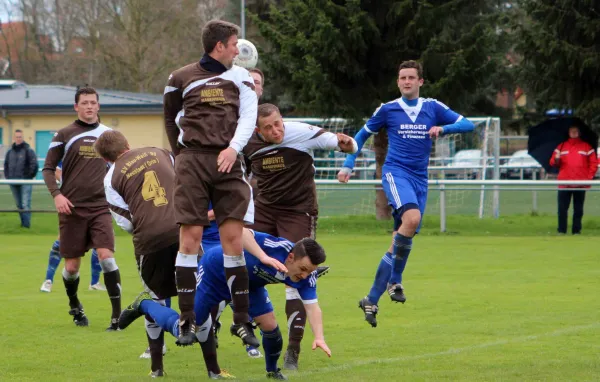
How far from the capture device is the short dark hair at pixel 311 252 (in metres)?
6.41

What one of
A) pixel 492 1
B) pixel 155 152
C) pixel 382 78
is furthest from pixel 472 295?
pixel 492 1

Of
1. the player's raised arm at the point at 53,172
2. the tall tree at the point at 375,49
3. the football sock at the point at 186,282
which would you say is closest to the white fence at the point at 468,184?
the tall tree at the point at 375,49

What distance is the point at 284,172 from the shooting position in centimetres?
813

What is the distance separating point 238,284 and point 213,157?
2.88 ft

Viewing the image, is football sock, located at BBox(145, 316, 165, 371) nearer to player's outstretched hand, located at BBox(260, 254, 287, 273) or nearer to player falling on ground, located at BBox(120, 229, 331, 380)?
player falling on ground, located at BBox(120, 229, 331, 380)

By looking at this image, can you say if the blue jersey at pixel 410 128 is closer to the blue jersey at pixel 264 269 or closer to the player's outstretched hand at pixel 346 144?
the player's outstretched hand at pixel 346 144

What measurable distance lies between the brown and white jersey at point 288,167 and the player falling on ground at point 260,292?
1.25 meters

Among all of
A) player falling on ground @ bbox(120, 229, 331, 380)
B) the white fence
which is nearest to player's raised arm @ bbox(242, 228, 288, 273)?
player falling on ground @ bbox(120, 229, 331, 380)

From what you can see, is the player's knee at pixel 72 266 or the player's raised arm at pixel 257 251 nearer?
the player's raised arm at pixel 257 251

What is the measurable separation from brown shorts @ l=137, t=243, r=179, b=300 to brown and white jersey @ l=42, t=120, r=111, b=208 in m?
2.78

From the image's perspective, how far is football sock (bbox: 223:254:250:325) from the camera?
6.53 meters

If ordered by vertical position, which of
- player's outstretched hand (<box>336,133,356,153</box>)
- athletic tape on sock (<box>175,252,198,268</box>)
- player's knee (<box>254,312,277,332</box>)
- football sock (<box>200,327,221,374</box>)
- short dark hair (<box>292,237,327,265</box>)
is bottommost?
football sock (<box>200,327,221,374</box>)

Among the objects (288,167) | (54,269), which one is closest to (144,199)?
(288,167)

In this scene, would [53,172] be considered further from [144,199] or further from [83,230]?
[144,199]
